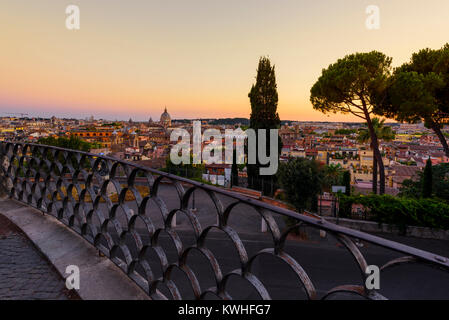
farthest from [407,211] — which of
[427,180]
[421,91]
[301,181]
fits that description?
[421,91]

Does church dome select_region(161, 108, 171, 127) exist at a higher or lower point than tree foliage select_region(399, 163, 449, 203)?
higher

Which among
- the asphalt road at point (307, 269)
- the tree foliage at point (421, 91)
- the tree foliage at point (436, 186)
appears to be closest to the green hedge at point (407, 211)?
the asphalt road at point (307, 269)

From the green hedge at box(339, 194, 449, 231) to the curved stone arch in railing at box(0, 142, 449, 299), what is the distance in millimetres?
11873

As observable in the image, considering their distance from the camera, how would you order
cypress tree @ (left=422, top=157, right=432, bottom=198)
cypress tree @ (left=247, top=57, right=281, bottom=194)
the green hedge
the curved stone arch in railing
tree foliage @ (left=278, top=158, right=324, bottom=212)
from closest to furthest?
the curved stone arch in railing
the green hedge
tree foliage @ (left=278, top=158, right=324, bottom=212)
cypress tree @ (left=422, top=157, right=432, bottom=198)
cypress tree @ (left=247, top=57, right=281, bottom=194)

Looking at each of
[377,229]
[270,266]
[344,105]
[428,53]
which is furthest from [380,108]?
[270,266]

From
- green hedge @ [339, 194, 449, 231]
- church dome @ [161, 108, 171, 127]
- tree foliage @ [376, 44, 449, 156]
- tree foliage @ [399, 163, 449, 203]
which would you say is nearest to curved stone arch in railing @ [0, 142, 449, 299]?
green hedge @ [339, 194, 449, 231]

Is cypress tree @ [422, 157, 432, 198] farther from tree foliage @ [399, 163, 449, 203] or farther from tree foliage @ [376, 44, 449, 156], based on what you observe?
tree foliage @ [376, 44, 449, 156]

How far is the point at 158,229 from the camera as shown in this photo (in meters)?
1.72

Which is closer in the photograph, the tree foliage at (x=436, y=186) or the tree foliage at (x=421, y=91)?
the tree foliage at (x=421, y=91)

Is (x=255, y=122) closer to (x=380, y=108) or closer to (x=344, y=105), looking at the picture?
(x=344, y=105)

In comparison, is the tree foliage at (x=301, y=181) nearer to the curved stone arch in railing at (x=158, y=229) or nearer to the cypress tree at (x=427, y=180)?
the cypress tree at (x=427, y=180)

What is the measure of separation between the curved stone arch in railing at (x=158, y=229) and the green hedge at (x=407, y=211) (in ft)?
39.0

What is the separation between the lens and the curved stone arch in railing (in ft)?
2.69

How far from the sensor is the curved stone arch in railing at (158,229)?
821 millimetres
